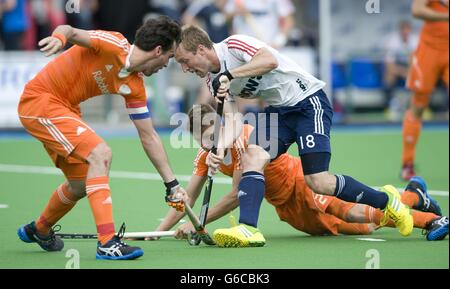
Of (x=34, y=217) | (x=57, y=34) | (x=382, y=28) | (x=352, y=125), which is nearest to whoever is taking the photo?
(x=57, y=34)

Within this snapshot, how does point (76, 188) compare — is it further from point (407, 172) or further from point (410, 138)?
point (410, 138)

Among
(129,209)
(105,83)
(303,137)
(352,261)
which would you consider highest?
(105,83)

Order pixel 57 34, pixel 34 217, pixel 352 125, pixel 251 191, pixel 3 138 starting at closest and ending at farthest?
pixel 57 34
pixel 251 191
pixel 34 217
pixel 3 138
pixel 352 125

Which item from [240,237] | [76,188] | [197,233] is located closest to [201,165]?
[197,233]

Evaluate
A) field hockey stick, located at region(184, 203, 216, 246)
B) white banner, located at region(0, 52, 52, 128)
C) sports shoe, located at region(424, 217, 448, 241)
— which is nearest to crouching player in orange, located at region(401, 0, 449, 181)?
sports shoe, located at region(424, 217, 448, 241)

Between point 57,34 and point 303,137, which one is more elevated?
point 57,34

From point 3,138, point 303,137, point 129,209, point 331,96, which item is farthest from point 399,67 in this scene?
point 303,137

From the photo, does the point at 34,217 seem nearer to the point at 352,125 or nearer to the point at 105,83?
the point at 105,83

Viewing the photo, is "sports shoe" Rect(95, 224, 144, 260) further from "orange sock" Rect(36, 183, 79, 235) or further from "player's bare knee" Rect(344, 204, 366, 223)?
"player's bare knee" Rect(344, 204, 366, 223)

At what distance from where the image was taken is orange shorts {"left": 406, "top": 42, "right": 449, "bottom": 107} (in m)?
11.2

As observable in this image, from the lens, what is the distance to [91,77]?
721 centimetres

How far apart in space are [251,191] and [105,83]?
1230 mm

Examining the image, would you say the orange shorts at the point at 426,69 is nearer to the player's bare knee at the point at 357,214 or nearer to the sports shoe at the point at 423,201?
the sports shoe at the point at 423,201

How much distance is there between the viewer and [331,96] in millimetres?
18719
